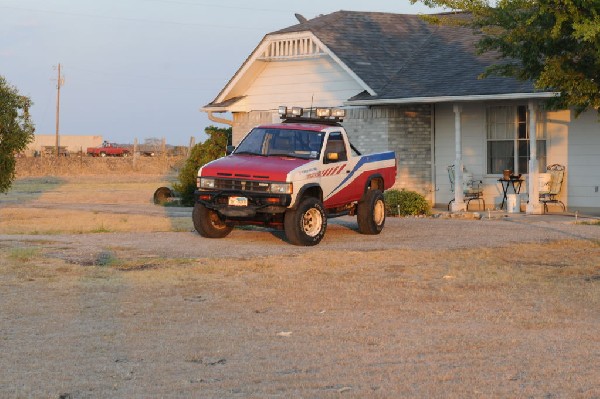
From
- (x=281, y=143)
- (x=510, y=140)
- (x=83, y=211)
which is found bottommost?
(x=83, y=211)

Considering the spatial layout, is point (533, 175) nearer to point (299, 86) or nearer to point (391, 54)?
point (391, 54)

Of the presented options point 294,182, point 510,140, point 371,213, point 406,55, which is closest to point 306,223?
point 294,182

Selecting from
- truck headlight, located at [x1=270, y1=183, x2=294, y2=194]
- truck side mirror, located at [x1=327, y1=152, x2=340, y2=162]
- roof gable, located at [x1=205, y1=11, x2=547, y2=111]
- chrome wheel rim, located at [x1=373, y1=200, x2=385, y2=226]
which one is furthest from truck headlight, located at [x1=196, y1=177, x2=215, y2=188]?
roof gable, located at [x1=205, y1=11, x2=547, y2=111]

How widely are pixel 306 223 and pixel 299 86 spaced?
12.2 metres

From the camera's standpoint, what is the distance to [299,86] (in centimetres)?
2905

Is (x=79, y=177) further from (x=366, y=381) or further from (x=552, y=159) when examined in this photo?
(x=366, y=381)

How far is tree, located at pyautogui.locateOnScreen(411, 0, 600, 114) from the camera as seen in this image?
1270cm

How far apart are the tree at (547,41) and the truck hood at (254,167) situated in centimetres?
391

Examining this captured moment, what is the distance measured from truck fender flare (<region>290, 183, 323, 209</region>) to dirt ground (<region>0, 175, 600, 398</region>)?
2.56ft

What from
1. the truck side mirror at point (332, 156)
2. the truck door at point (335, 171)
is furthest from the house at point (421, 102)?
the truck side mirror at point (332, 156)

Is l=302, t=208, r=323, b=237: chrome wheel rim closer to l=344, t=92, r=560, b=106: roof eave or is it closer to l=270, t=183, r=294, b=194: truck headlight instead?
l=270, t=183, r=294, b=194: truck headlight

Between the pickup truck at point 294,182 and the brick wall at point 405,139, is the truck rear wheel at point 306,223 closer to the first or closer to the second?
the pickup truck at point 294,182

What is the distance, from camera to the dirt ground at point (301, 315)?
7.94 metres

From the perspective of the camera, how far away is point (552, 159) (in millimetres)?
24875
